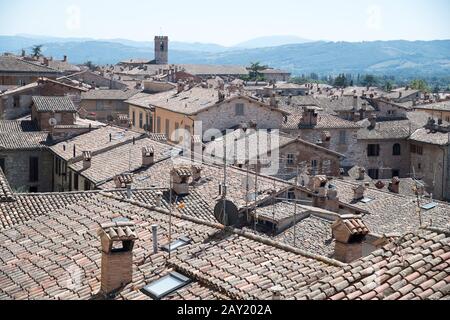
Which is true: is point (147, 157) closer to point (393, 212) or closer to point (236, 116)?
point (393, 212)

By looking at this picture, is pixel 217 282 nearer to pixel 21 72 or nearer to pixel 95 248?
pixel 95 248

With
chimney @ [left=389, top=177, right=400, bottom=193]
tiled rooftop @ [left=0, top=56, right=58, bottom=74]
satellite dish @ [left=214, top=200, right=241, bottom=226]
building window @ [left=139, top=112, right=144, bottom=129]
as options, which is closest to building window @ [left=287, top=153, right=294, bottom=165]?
chimney @ [left=389, top=177, right=400, bottom=193]

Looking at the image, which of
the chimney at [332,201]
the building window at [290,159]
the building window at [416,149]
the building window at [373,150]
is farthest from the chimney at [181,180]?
the building window at [416,149]

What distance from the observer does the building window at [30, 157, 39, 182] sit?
120ft

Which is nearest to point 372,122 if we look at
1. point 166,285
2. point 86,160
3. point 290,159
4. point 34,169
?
point 290,159

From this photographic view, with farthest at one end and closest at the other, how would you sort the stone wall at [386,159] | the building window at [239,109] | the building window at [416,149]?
the stone wall at [386,159] < the building window at [416,149] < the building window at [239,109]

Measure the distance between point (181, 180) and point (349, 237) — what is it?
39.8ft

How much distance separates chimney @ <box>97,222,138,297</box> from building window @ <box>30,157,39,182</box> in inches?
1028

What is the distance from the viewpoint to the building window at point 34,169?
36656 mm

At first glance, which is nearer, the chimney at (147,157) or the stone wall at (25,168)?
the chimney at (147,157)

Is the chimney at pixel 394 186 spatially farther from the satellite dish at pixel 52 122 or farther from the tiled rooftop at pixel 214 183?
the satellite dish at pixel 52 122

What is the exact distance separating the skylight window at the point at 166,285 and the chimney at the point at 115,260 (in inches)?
20.0
